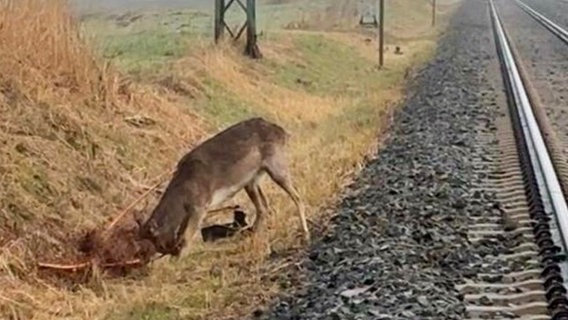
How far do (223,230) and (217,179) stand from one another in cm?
133

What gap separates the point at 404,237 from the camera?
9.23 meters

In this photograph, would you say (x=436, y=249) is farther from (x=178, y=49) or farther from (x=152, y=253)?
(x=178, y=49)

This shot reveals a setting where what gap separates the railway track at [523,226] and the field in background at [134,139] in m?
1.58

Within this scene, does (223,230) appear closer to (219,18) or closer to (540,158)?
(540,158)

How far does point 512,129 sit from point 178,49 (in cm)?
892

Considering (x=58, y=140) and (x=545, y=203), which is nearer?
(x=545, y=203)

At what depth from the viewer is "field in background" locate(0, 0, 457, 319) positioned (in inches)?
364

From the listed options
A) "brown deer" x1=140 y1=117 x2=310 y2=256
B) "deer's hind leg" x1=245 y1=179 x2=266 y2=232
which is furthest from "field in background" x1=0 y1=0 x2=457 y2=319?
"brown deer" x1=140 y1=117 x2=310 y2=256

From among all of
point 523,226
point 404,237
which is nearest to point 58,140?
point 404,237

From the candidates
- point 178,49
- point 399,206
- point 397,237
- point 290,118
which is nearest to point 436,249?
point 397,237

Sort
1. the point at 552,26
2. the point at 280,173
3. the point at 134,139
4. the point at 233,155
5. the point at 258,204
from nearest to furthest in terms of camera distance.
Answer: the point at 233,155, the point at 280,173, the point at 258,204, the point at 134,139, the point at 552,26

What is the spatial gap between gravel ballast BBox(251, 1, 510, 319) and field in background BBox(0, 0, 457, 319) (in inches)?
15.8

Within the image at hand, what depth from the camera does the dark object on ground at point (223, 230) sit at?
1113 centimetres

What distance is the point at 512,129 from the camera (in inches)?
587
